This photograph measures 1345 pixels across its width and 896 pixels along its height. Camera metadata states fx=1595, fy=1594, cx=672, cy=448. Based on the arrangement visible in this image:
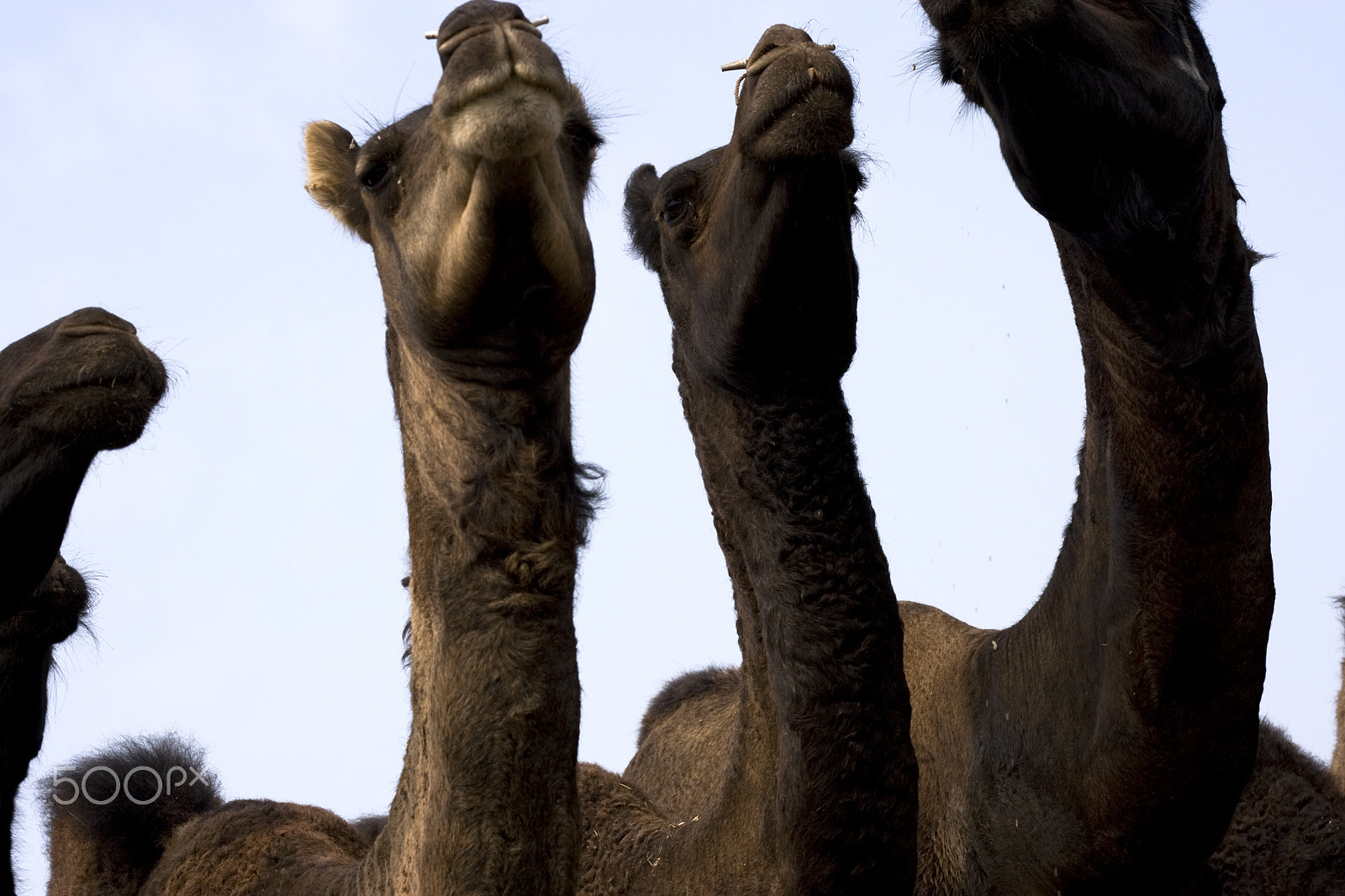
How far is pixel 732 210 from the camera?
495 centimetres

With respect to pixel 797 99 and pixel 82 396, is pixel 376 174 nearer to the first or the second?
pixel 82 396

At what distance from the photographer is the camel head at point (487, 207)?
3.40m

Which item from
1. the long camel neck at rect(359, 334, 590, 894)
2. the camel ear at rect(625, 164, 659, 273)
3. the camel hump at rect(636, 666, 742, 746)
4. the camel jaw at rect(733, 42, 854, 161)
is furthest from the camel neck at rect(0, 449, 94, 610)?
the camel hump at rect(636, 666, 742, 746)

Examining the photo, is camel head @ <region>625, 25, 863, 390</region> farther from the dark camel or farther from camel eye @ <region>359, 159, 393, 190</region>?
camel eye @ <region>359, 159, 393, 190</region>

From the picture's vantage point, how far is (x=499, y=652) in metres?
3.60

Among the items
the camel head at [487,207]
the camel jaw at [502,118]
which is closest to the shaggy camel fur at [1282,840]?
the camel head at [487,207]

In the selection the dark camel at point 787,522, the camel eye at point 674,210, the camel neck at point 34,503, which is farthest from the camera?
the camel eye at point 674,210

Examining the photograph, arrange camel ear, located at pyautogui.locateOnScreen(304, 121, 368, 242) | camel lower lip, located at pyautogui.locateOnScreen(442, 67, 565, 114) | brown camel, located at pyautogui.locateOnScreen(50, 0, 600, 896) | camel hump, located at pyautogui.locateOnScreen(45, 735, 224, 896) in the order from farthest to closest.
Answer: camel hump, located at pyautogui.locateOnScreen(45, 735, 224, 896) → camel ear, located at pyautogui.locateOnScreen(304, 121, 368, 242) → brown camel, located at pyautogui.locateOnScreen(50, 0, 600, 896) → camel lower lip, located at pyautogui.locateOnScreen(442, 67, 565, 114)

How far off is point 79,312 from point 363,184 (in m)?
1.00

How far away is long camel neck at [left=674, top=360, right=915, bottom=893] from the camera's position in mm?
4484

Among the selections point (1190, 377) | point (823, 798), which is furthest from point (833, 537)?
point (1190, 377)

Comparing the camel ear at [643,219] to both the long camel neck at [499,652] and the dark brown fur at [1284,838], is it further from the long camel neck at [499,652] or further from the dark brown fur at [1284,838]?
the dark brown fur at [1284,838]

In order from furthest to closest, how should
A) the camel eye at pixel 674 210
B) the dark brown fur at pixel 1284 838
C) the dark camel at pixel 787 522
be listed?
the camel eye at pixel 674 210 < the dark brown fur at pixel 1284 838 < the dark camel at pixel 787 522

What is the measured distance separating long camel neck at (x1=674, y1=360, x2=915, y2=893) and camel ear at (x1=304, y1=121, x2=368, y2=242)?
1444 millimetres
